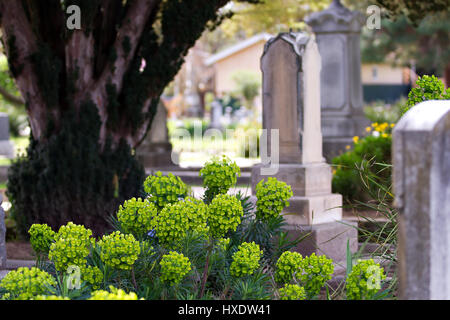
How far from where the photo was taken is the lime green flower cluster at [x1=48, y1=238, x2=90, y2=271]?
3.20 meters

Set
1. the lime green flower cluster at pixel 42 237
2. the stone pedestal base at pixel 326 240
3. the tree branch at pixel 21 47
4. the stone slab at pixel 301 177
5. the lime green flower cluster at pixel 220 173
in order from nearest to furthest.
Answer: the lime green flower cluster at pixel 42 237, the lime green flower cluster at pixel 220 173, the stone pedestal base at pixel 326 240, the stone slab at pixel 301 177, the tree branch at pixel 21 47

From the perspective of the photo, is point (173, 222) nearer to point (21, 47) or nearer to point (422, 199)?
point (422, 199)

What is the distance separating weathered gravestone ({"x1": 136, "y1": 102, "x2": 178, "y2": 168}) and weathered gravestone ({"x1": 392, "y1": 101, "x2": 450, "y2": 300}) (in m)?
10.8

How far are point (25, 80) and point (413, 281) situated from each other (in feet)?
18.4

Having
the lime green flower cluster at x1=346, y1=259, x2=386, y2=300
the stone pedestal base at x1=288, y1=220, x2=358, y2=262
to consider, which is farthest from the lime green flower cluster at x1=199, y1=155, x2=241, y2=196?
the stone pedestal base at x1=288, y1=220, x2=358, y2=262

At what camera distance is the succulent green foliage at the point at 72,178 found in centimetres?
721

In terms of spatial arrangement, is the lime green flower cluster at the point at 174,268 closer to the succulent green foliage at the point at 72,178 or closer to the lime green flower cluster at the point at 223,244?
the lime green flower cluster at the point at 223,244

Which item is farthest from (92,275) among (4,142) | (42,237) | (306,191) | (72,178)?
(4,142)

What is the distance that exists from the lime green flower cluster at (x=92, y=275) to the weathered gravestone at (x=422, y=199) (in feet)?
4.58

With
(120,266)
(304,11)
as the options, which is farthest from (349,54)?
(120,266)

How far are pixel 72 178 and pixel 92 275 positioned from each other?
4.18m

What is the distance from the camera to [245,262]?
3.23 metres

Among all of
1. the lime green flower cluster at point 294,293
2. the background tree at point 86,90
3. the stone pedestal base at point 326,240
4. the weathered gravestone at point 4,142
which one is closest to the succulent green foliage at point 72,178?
the background tree at point 86,90
